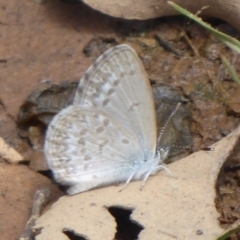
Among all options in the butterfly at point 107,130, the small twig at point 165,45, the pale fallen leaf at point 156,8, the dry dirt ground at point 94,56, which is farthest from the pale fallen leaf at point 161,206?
the small twig at point 165,45

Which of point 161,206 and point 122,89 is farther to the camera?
point 122,89

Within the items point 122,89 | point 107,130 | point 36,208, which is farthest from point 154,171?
point 36,208

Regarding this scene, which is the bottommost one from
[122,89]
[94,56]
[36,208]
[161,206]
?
[36,208]

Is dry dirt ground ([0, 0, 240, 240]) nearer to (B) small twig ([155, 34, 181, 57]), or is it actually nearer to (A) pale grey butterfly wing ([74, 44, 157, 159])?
(B) small twig ([155, 34, 181, 57])

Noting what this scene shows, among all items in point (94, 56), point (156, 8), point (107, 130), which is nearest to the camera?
point (107, 130)

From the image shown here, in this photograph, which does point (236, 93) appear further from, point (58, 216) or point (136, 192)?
point (58, 216)

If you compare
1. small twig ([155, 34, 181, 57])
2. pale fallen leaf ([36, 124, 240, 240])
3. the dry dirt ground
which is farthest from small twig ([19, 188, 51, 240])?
small twig ([155, 34, 181, 57])

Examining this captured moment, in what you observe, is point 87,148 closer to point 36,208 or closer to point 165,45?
point 36,208
